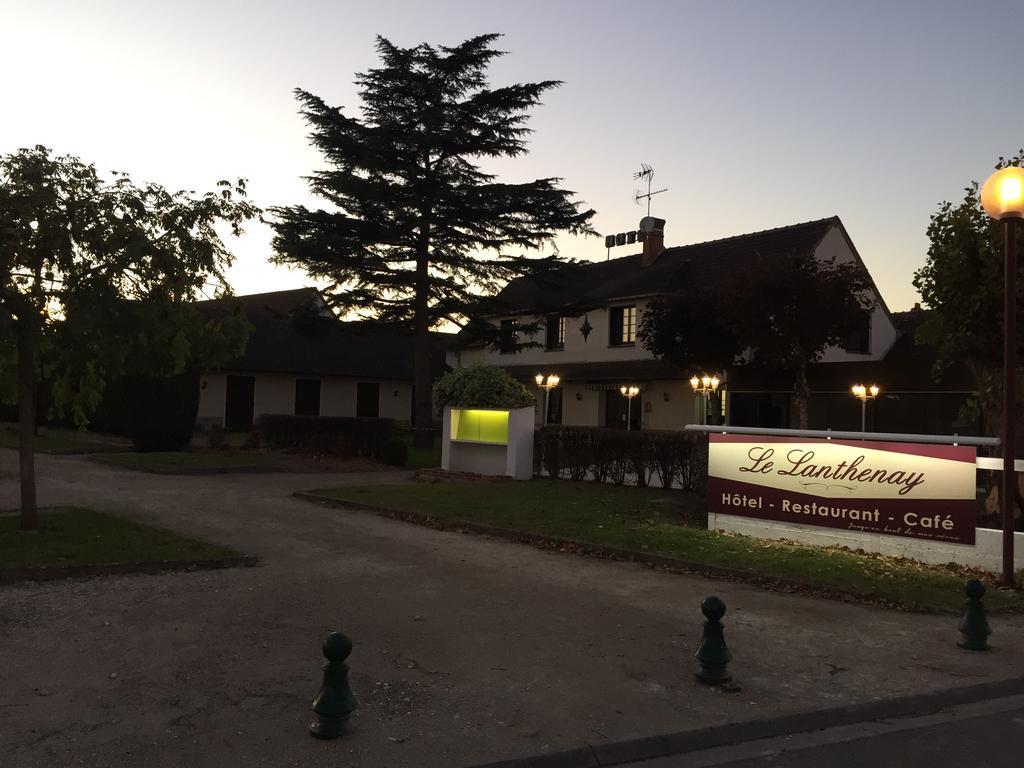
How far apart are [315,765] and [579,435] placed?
604 inches

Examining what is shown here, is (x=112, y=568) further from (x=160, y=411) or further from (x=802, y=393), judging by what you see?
(x=802, y=393)

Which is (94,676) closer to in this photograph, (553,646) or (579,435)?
(553,646)

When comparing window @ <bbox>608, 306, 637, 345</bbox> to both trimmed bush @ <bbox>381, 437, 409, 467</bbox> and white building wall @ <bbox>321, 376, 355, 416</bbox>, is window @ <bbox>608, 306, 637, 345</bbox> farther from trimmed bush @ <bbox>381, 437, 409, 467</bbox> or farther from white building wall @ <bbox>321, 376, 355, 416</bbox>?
white building wall @ <bbox>321, 376, 355, 416</bbox>

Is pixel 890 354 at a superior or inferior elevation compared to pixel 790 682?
superior

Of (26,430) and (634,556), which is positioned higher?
(26,430)

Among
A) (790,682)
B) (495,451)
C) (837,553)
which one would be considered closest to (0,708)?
(790,682)

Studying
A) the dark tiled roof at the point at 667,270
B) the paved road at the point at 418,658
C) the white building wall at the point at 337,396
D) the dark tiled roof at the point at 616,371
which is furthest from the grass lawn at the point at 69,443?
the paved road at the point at 418,658

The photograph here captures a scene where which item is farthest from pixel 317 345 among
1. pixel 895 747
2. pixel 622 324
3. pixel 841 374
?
pixel 895 747

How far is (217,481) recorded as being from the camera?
62.4 ft

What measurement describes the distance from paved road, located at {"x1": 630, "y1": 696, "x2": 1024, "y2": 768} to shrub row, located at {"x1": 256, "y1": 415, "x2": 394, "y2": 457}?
20.5 meters

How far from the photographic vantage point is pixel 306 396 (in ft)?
127

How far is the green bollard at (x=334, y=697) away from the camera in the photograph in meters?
4.86

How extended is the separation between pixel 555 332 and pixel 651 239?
5779mm

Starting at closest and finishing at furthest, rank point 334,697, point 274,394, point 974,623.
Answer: point 334,697 < point 974,623 < point 274,394
